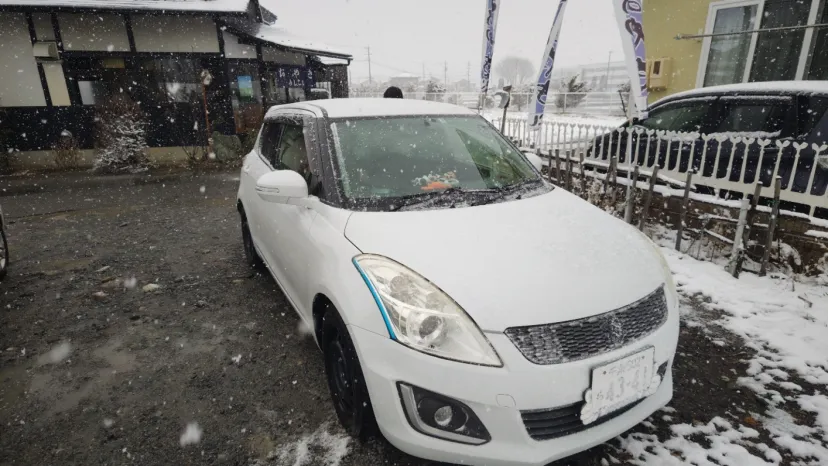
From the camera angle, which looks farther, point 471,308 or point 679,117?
point 679,117

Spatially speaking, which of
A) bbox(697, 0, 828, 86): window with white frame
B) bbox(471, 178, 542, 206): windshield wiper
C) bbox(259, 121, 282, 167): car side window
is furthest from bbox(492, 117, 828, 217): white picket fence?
bbox(259, 121, 282, 167): car side window

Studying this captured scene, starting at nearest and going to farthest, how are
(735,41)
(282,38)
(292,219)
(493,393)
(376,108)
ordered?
(493,393) < (292,219) < (376,108) < (735,41) < (282,38)

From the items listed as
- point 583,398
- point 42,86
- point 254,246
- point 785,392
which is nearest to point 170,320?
point 254,246

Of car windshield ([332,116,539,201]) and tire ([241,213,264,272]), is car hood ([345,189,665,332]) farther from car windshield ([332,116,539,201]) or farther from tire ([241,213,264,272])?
tire ([241,213,264,272])

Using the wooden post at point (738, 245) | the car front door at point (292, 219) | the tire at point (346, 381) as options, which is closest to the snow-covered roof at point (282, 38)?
the car front door at point (292, 219)

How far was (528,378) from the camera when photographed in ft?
5.14

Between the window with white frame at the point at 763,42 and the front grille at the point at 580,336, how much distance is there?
7829 mm

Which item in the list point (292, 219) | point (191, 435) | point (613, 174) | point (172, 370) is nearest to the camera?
point (191, 435)

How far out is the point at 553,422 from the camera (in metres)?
1.66

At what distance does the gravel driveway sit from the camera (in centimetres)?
220

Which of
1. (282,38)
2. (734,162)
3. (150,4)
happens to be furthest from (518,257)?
(282,38)

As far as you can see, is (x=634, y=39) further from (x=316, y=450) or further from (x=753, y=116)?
(x=316, y=450)

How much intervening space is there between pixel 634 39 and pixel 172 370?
6.28m

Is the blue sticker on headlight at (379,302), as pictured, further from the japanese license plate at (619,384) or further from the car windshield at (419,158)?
the japanese license plate at (619,384)
